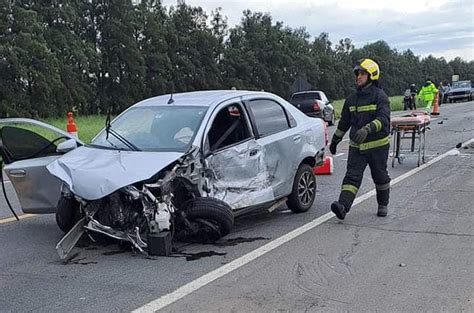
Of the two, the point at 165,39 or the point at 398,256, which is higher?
the point at 165,39

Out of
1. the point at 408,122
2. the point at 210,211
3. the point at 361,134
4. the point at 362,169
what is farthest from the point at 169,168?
the point at 408,122

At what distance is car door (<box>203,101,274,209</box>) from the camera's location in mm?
6117

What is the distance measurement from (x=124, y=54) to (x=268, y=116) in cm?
4499

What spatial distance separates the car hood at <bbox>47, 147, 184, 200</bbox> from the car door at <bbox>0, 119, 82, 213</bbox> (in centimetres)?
44

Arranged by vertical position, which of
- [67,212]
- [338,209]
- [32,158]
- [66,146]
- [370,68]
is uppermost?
[370,68]

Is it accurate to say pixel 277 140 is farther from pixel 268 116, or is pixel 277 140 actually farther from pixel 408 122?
pixel 408 122

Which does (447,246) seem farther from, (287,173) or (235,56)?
(235,56)

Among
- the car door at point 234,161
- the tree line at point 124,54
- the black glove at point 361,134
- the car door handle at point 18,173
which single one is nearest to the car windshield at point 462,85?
the tree line at point 124,54

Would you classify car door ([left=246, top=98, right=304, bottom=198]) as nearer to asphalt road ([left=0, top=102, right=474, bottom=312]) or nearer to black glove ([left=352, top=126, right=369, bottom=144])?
asphalt road ([left=0, top=102, right=474, bottom=312])

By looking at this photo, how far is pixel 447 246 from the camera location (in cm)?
580

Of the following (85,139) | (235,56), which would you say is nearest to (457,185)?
(85,139)

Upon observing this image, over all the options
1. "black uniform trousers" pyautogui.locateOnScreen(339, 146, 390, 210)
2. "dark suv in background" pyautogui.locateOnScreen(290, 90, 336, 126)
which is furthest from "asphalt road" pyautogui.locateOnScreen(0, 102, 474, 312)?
"dark suv in background" pyautogui.locateOnScreen(290, 90, 336, 126)

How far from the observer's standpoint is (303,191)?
7.51m

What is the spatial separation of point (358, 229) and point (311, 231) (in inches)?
22.0
